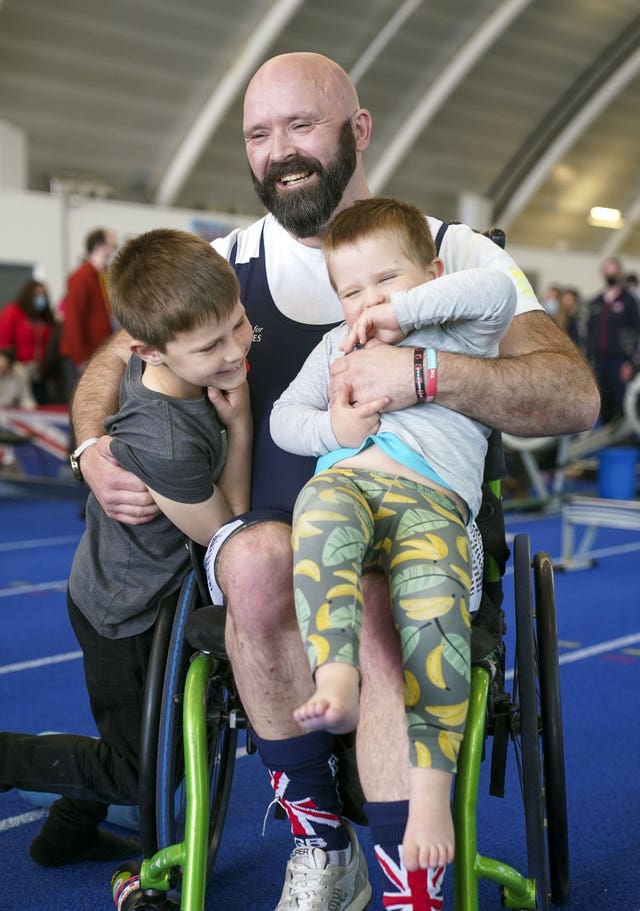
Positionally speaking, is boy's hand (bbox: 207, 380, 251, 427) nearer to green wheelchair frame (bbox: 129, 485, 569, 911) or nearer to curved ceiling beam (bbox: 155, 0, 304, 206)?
green wheelchair frame (bbox: 129, 485, 569, 911)

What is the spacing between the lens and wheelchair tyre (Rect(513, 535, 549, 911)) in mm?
1748

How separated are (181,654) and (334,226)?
2.63ft

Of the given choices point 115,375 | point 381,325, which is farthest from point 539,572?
point 115,375

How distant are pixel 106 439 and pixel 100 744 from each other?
63 centimetres

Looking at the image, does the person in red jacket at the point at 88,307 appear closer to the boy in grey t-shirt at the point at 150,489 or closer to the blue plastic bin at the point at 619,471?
the blue plastic bin at the point at 619,471

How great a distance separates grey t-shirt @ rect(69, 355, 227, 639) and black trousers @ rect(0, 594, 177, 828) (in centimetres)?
5

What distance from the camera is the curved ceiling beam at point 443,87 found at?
52.5 feet

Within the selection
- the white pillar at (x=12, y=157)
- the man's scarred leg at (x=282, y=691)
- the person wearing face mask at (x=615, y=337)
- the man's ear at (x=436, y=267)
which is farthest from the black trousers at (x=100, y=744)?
the white pillar at (x=12, y=157)

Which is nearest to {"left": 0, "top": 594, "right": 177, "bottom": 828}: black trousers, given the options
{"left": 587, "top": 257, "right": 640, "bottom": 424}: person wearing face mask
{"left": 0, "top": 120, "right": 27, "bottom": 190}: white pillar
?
{"left": 587, "top": 257, "right": 640, "bottom": 424}: person wearing face mask

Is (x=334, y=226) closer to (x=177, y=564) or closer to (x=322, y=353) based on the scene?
(x=322, y=353)

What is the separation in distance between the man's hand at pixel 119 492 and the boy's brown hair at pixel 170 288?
→ 0.25 meters

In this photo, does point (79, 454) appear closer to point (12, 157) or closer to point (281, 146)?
point (281, 146)

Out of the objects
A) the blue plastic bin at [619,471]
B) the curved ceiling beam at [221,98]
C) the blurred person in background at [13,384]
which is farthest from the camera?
the curved ceiling beam at [221,98]

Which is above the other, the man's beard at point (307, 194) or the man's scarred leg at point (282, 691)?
the man's beard at point (307, 194)
